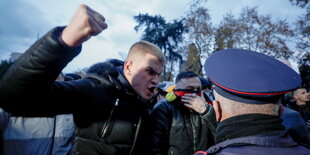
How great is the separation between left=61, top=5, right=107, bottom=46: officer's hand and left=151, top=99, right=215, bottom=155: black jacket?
62.1 inches

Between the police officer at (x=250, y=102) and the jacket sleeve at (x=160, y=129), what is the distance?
1079mm

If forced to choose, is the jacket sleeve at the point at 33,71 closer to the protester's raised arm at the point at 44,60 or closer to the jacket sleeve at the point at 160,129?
the protester's raised arm at the point at 44,60

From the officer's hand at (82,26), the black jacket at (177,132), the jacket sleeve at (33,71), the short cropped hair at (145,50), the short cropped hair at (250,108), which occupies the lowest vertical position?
the black jacket at (177,132)

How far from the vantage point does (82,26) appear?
807 mm

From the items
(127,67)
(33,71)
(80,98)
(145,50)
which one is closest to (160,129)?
(127,67)

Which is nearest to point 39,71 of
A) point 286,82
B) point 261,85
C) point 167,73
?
point 261,85

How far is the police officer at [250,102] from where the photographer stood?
991 millimetres

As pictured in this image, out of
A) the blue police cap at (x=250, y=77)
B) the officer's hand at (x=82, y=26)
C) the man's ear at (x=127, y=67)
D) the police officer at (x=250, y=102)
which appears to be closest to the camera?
the officer's hand at (x=82, y=26)

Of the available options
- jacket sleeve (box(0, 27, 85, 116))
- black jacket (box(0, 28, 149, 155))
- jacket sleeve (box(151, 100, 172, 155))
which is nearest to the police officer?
black jacket (box(0, 28, 149, 155))

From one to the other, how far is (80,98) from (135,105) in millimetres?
568

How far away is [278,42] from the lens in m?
18.3

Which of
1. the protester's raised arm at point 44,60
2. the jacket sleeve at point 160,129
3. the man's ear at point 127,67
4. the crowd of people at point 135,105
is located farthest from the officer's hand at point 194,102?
the protester's raised arm at point 44,60

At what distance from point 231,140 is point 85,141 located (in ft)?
3.58

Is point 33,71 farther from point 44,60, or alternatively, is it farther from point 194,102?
point 194,102
